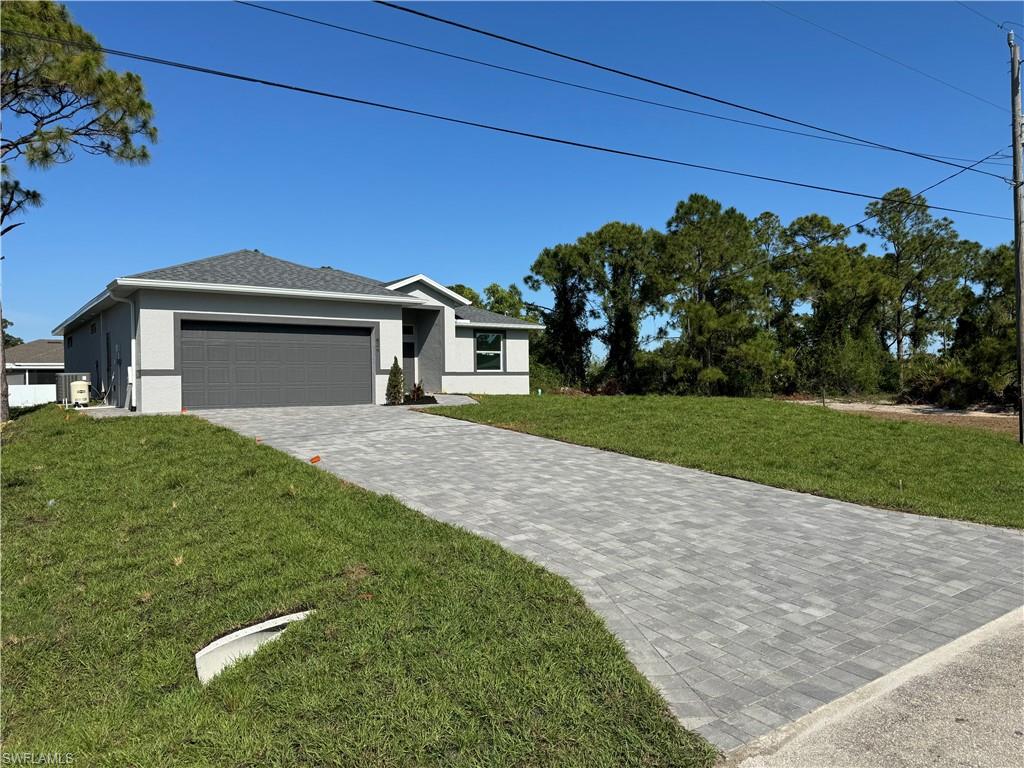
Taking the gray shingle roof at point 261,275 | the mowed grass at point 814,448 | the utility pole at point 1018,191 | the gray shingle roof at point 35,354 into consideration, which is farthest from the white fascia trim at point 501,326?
the gray shingle roof at point 35,354

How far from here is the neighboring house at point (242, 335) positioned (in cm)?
1537

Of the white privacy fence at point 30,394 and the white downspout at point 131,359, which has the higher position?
the white downspout at point 131,359

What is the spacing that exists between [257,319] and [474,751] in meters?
15.7

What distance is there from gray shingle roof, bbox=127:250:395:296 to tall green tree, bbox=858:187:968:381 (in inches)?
1241

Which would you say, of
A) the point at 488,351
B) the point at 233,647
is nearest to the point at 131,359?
the point at 488,351

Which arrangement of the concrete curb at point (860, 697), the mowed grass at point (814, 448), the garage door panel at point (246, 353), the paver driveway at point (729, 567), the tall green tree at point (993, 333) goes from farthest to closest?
the tall green tree at point (993, 333), the garage door panel at point (246, 353), the mowed grass at point (814, 448), the paver driveway at point (729, 567), the concrete curb at point (860, 697)

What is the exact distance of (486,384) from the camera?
80.6ft

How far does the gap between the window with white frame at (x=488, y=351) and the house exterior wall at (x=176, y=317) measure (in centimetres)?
749

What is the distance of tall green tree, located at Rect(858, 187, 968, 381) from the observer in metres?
35.7

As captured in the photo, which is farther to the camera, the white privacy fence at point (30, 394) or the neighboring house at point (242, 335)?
the white privacy fence at point (30, 394)

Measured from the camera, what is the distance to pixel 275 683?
3.33 meters

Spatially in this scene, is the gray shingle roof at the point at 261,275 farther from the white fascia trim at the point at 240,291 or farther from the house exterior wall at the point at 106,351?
the house exterior wall at the point at 106,351

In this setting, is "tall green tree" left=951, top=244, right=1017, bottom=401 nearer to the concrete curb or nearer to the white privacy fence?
the concrete curb

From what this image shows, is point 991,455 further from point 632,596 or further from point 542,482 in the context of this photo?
point 632,596
